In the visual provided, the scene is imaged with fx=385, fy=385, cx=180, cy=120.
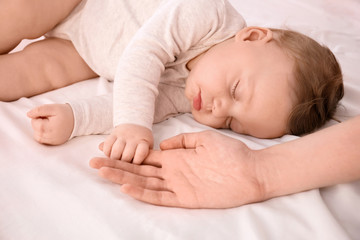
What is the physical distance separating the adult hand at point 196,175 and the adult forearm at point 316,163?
3 cm

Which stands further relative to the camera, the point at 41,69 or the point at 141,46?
the point at 41,69

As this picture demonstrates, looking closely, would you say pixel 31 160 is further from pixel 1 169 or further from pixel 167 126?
pixel 167 126

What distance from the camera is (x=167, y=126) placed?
1.03 m

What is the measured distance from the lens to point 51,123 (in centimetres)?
88

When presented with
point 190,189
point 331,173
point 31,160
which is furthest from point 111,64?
point 331,173

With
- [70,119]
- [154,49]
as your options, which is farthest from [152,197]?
[154,49]

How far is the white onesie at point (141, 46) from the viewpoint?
3.16ft

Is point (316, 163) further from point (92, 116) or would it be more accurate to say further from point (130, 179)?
point (92, 116)

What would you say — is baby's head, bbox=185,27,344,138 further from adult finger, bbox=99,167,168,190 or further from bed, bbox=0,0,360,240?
adult finger, bbox=99,167,168,190

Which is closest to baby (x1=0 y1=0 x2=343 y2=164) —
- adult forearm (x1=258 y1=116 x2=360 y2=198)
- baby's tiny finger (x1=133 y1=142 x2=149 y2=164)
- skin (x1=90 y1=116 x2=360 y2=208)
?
baby's tiny finger (x1=133 y1=142 x2=149 y2=164)

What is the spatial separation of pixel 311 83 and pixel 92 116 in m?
0.56

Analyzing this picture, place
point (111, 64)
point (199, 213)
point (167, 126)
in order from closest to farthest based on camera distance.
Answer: point (199, 213), point (167, 126), point (111, 64)

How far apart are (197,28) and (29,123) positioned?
20.1 inches

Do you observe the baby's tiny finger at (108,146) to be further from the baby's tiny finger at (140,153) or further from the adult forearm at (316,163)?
the adult forearm at (316,163)
